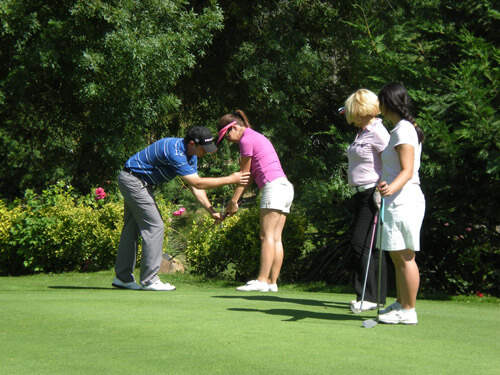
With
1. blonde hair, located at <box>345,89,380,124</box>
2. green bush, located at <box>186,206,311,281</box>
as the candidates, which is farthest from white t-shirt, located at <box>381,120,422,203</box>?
green bush, located at <box>186,206,311,281</box>

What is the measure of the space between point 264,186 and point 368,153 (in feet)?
5.95

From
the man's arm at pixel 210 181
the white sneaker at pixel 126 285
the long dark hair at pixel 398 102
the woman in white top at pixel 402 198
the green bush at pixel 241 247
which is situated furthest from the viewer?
the green bush at pixel 241 247

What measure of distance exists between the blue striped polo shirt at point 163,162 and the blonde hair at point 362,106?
2.01 m

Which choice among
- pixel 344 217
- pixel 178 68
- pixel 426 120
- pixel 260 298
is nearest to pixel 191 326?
pixel 260 298

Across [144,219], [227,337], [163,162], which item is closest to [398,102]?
[227,337]

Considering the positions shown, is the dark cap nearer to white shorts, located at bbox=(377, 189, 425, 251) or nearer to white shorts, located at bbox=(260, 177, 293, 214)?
white shorts, located at bbox=(260, 177, 293, 214)

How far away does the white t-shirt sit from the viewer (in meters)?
5.25

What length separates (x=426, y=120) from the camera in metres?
8.11

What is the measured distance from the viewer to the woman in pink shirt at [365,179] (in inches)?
242

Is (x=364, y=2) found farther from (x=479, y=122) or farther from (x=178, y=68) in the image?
(x=479, y=122)

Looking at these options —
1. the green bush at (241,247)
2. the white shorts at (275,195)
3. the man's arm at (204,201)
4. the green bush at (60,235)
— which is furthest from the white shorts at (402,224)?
the green bush at (60,235)

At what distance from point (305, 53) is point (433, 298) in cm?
837

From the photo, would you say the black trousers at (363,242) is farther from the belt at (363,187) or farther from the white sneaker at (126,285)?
the white sneaker at (126,285)

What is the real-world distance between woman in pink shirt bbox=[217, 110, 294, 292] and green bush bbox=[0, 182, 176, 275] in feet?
11.1
